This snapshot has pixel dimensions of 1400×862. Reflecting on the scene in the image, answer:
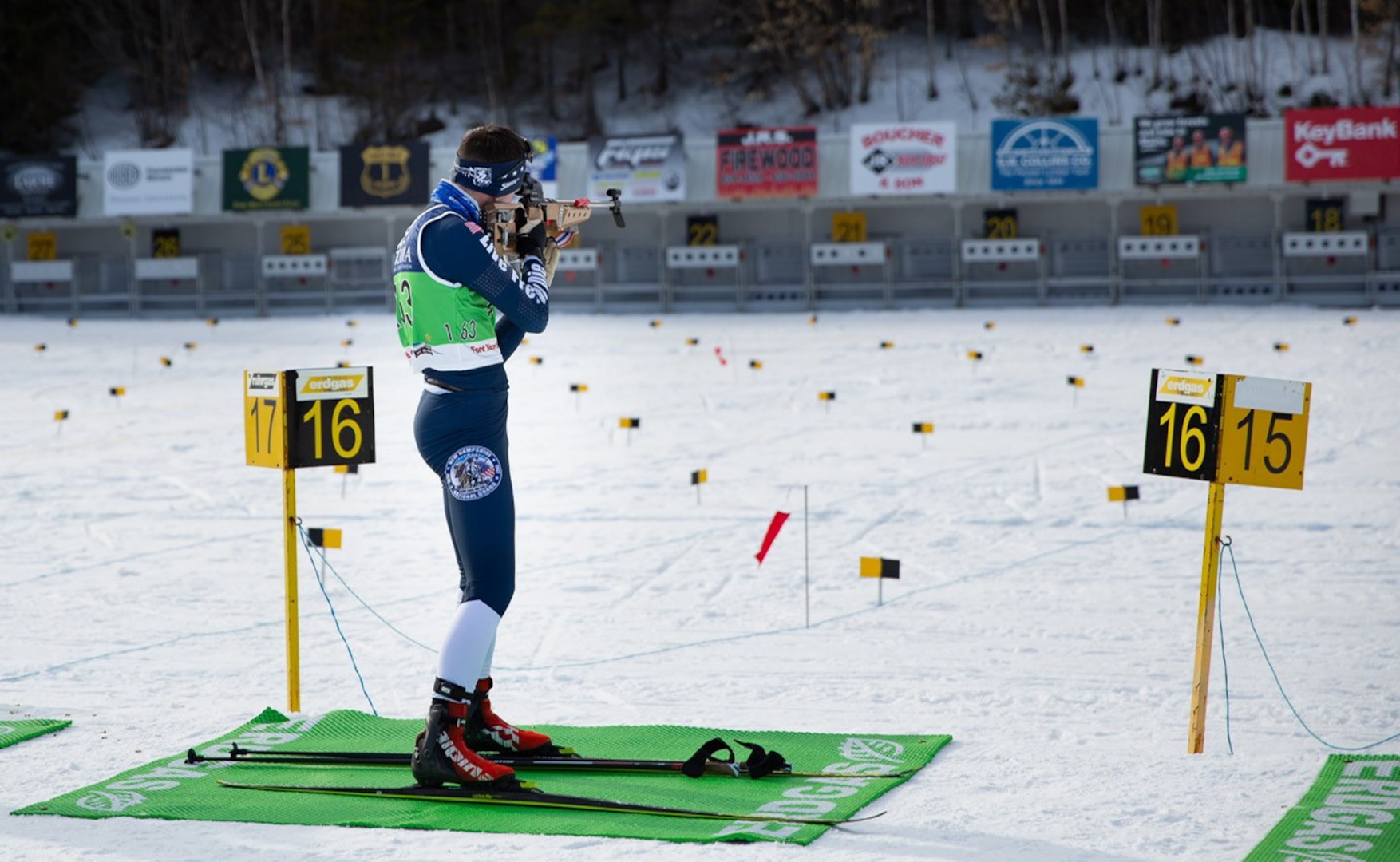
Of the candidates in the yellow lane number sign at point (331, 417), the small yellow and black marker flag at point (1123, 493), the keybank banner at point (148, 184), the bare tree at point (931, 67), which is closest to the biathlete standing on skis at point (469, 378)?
the yellow lane number sign at point (331, 417)

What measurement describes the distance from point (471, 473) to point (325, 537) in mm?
2920

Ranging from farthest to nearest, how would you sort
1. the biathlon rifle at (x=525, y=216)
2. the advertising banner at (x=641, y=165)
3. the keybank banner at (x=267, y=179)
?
the keybank banner at (x=267, y=179)
the advertising banner at (x=641, y=165)
the biathlon rifle at (x=525, y=216)

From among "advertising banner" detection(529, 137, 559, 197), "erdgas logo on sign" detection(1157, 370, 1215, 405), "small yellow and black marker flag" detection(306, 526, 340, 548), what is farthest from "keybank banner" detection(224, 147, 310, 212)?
"erdgas logo on sign" detection(1157, 370, 1215, 405)

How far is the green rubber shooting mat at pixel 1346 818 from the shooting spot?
364cm

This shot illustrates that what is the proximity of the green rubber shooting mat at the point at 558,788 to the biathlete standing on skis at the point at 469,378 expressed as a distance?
9.1 inches

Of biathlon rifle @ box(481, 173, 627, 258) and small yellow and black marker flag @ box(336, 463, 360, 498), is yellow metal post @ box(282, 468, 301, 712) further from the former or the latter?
small yellow and black marker flag @ box(336, 463, 360, 498)

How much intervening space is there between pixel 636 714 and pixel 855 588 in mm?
2594

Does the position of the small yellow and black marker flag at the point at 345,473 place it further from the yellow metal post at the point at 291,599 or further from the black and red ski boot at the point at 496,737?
the black and red ski boot at the point at 496,737

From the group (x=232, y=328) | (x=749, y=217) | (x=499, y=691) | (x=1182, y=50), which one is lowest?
(x=499, y=691)

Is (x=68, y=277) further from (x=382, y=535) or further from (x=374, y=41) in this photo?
(x=382, y=535)

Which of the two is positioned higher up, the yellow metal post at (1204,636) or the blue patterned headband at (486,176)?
the blue patterned headband at (486,176)

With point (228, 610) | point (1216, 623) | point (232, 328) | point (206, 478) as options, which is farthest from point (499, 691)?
point (232, 328)

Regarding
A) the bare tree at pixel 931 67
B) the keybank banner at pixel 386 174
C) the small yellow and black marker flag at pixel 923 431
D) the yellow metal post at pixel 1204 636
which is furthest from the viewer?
the bare tree at pixel 931 67

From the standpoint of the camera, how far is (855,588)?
7.79m
